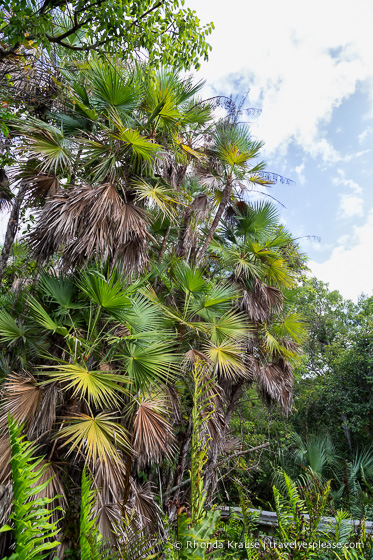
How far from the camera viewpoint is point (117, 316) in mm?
3547

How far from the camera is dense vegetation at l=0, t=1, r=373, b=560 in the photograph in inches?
99.5

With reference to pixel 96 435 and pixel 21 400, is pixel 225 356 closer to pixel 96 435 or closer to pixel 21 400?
pixel 96 435

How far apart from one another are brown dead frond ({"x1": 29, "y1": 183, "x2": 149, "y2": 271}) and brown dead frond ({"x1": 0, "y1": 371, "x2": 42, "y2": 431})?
1.40 metres

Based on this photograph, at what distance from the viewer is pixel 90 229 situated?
3.75 meters

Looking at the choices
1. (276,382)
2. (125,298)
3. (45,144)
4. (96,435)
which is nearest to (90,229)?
(125,298)

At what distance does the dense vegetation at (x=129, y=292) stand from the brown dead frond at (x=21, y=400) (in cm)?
2

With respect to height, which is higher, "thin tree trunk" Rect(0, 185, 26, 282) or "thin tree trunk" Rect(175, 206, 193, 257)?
"thin tree trunk" Rect(175, 206, 193, 257)

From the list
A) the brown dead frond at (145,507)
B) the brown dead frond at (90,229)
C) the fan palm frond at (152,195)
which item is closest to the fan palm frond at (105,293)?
the brown dead frond at (90,229)

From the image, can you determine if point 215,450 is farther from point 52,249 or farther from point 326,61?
point 326,61

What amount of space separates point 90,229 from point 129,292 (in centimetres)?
91

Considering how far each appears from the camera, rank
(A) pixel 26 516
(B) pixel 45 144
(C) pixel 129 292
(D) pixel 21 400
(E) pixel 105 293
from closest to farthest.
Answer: (A) pixel 26 516
(D) pixel 21 400
(E) pixel 105 293
(C) pixel 129 292
(B) pixel 45 144

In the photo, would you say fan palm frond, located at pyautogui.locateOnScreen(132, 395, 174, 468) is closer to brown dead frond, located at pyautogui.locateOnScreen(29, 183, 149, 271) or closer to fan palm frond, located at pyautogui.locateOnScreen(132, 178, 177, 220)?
brown dead frond, located at pyautogui.locateOnScreen(29, 183, 149, 271)

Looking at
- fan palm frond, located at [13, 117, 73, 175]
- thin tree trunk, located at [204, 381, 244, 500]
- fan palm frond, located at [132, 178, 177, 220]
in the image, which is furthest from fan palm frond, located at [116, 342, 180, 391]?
fan palm frond, located at [13, 117, 73, 175]

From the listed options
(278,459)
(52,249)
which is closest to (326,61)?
(52,249)
